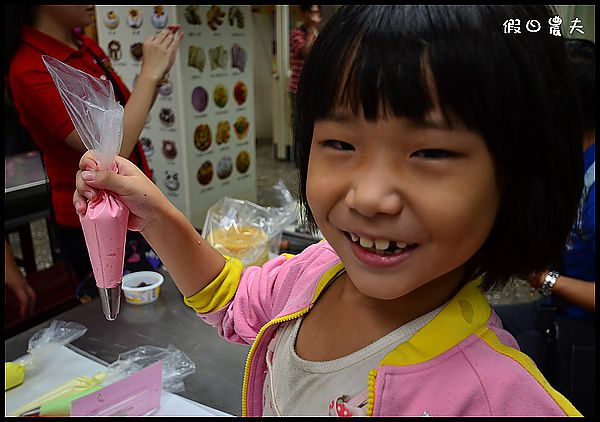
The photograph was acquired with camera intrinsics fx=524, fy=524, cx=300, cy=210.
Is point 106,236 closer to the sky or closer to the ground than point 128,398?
closer to the sky

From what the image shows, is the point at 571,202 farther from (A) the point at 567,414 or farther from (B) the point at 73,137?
(B) the point at 73,137

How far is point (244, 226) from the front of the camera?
1.46 m

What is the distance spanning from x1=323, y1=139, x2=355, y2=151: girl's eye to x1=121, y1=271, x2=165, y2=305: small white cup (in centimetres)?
88

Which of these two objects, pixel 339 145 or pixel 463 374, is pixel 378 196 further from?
pixel 463 374

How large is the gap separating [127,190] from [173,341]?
0.66 metres

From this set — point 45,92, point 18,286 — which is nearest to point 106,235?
point 45,92

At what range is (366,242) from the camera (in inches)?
20.6

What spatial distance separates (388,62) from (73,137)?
1076 mm

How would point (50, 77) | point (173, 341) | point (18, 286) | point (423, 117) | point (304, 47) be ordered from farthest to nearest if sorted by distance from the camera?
point (18, 286), point (50, 77), point (173, 341), point (304, 47), point (423, 117)

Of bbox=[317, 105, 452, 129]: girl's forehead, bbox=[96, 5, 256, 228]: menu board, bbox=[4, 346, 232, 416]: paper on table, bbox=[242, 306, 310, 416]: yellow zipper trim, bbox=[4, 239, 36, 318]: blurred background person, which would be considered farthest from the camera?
bbox=[96, 5, 256, 228]: menu board

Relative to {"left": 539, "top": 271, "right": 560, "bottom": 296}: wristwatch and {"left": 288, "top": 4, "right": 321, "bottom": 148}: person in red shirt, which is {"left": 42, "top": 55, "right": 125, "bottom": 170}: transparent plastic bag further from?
{"left": 539, "top": 271, "right": 560, "bottom": 296}: wristwatch

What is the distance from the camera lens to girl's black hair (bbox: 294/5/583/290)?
47 centimetres

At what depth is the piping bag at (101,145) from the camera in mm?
520

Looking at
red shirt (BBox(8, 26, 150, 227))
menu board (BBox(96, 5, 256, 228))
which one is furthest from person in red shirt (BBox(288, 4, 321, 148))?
menu board (BBox(96, 5, 256, 228))
